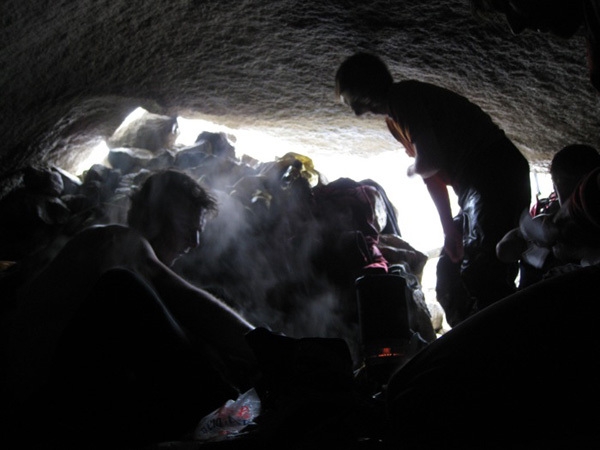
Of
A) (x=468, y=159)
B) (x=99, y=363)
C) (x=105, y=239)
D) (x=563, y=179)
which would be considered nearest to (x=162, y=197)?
(x=105, y=239)

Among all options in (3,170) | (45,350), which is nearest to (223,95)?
(3,170)

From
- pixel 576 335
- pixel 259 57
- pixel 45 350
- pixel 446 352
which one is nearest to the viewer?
pixel 576 335

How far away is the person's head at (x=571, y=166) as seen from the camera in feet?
10.4

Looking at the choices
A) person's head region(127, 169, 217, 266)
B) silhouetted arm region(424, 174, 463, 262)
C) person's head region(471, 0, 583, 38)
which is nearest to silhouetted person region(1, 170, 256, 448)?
person's head region(127, 169, 217, 266)

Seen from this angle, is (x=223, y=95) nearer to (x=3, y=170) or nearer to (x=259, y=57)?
(x=259, y=57)

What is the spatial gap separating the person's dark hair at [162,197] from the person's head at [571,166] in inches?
100

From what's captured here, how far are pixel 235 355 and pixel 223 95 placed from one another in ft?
10.9

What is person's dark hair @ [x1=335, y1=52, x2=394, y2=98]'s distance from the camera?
140 inches

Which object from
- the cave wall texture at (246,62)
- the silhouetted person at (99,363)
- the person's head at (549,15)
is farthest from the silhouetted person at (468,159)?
the silhouetted person at (99,363)

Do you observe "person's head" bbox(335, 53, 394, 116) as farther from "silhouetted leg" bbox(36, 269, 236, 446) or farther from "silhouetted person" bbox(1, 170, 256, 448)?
"silhouetted leg" bbox(36, 269, 236, 446)

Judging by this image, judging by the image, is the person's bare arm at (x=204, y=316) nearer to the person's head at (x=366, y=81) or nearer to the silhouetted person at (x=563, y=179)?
the silhouetted person at (x=563, y=179)

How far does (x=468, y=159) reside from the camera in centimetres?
334

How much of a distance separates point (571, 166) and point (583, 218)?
90.0 inches

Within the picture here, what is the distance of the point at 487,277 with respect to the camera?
10.5 feet
